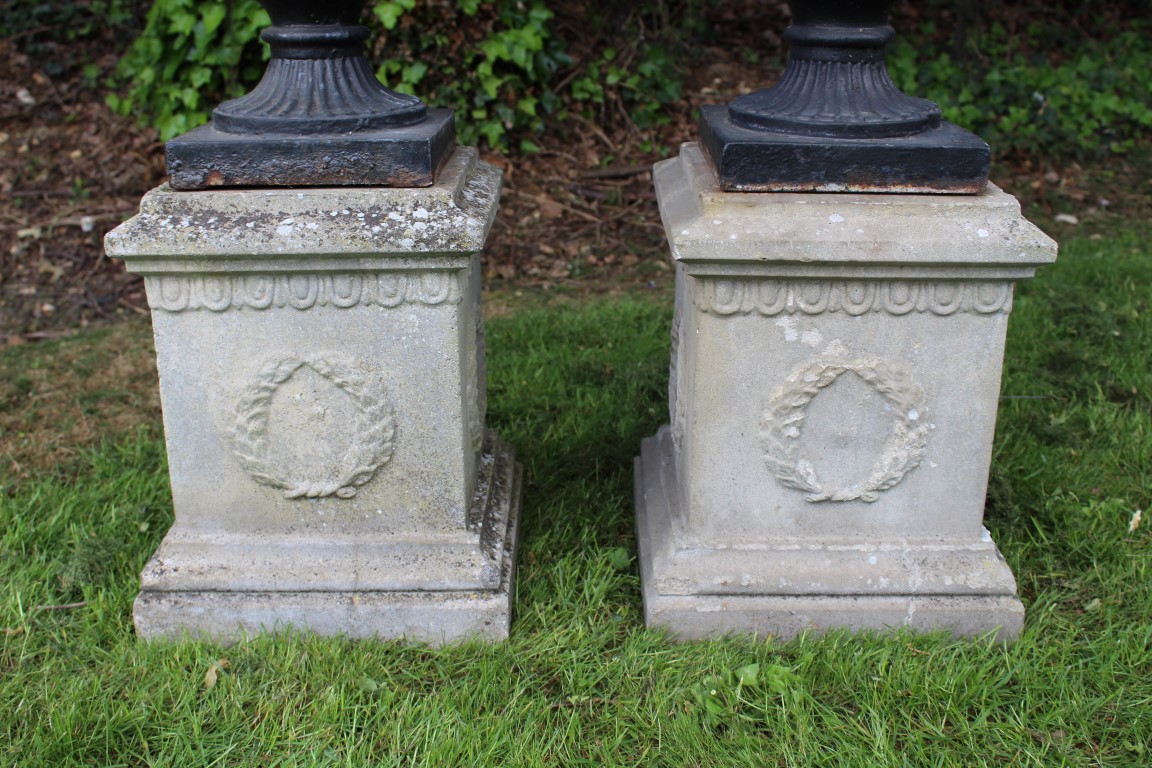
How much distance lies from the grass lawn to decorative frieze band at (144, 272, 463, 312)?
776 mm

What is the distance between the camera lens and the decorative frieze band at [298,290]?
2326 mm

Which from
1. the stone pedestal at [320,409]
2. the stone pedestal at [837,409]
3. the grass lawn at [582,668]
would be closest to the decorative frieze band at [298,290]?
the stone pedestal at [320,409]

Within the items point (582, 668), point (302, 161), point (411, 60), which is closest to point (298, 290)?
point (302, 161)

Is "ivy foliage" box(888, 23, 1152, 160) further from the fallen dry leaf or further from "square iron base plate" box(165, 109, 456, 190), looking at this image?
the fallen dry leaf

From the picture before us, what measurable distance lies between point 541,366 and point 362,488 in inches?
62.6

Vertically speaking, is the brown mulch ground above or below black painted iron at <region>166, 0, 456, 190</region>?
below

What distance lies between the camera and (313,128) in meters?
2.34

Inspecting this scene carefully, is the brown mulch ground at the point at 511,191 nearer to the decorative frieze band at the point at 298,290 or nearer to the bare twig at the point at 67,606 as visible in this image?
the bare twig at the point at 67,606

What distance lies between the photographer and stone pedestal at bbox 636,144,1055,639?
7.42ft

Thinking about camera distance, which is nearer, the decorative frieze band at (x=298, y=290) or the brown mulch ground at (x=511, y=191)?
the decorative frieze band at (x=298, y=290)

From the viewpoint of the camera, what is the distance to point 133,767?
2189 millimetres

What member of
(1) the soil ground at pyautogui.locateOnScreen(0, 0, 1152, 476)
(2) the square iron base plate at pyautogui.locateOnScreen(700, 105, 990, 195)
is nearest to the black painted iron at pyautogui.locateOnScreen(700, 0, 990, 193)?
(2) the square iron base plate at pyautogui.locateOnScreen(700, 105, 990, 195)

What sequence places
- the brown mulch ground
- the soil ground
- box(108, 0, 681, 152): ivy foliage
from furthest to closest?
box(108, 0, 681, 152): ivy foliage < the brown mulch ground < the soil ground

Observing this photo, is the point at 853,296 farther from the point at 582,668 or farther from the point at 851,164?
the point at 582,668
